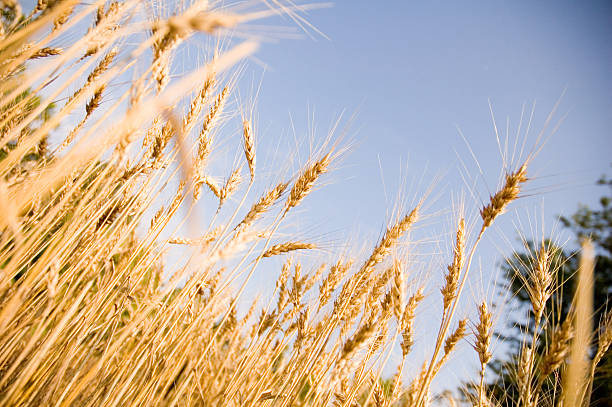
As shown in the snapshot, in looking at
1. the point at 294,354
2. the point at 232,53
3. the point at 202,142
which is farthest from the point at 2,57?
the point at 294,354

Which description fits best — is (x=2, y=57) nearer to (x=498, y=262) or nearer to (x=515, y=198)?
(x=515, y=198)

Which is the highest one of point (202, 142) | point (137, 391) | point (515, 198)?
point (515, 198)

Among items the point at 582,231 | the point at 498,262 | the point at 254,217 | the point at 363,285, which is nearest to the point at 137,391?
the point at 254,217

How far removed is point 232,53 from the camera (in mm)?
614

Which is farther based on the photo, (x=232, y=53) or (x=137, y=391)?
(x=137, y=391)

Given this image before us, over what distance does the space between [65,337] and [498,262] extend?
1.84 meters

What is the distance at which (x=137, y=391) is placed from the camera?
1186 millimetres

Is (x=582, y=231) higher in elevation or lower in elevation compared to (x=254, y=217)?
higher

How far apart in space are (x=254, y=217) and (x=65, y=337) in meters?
0.80

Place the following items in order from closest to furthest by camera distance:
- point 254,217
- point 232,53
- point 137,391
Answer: point 232,53, point 137,391, point 254,217

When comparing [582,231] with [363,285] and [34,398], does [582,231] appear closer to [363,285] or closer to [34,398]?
[363,285]

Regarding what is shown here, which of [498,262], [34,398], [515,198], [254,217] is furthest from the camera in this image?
[498,262]

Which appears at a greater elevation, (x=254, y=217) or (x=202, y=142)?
(x=202, y=142)

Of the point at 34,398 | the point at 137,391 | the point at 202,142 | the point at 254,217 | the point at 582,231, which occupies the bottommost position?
the point at 34,398
